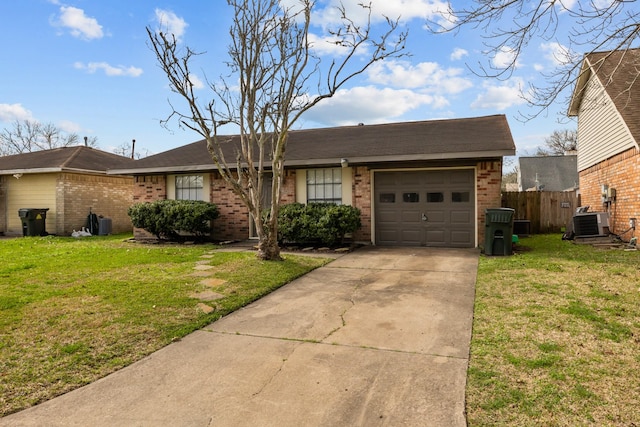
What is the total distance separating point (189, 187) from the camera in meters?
12.6

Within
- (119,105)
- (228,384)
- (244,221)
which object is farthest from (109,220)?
(228,384)

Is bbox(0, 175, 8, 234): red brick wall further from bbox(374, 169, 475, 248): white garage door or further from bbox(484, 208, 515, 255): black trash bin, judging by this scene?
bbox(484, 208, 515, 255): black trash bin

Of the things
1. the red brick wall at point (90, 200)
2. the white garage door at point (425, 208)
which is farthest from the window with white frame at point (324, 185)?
the red brick wall at point (90, 200)

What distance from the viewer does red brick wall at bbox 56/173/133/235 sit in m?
14.5

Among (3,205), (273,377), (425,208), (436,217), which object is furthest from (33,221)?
(273,377)

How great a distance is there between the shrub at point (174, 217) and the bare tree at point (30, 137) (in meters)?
35.2

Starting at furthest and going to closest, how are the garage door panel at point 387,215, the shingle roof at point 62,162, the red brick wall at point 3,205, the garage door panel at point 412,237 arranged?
the red brick wall at point 3,205
the shingle roof at point 62,162
the garage door panel at point 387,215
the garage door panel at point 412,237

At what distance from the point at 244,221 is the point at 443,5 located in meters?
8.52

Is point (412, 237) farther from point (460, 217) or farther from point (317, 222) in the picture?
point (317, 222)

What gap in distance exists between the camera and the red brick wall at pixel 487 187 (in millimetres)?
9570

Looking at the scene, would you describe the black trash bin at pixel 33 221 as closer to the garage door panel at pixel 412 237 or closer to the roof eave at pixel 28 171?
the roof eave at pixel 28 171

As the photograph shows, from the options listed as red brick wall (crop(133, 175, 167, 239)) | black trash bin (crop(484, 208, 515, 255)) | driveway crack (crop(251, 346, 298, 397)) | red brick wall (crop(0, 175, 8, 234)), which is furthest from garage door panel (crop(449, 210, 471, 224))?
red brick wall (crop(0, 175, 8, 234))

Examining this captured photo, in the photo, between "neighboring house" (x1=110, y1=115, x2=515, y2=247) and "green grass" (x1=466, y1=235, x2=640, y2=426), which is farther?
"neighboring house" (x1=110, y1=115, x2=515, y2=247)

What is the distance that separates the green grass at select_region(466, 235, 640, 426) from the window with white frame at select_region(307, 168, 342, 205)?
5496 millimetres
